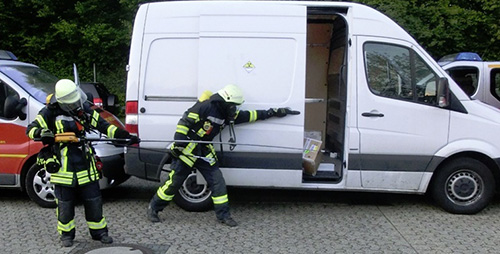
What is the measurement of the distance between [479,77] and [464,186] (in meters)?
4.22

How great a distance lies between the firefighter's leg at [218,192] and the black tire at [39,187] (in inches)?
79.3

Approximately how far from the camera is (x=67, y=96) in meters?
4.86

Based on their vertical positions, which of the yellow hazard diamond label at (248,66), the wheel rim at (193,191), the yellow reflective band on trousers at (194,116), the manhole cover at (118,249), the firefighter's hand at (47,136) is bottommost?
the manhole cover at (118,249)

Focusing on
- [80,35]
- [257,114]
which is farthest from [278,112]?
[80,35]

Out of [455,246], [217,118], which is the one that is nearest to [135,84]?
[217,118]

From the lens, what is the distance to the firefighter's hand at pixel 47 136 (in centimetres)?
476

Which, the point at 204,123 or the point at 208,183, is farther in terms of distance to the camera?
the point at 208,183

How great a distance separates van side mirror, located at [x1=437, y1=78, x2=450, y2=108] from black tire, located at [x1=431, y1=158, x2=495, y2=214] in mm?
754

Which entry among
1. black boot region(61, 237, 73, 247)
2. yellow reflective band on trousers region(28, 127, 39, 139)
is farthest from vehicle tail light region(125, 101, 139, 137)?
black boot region(61, 237, 73, 247)

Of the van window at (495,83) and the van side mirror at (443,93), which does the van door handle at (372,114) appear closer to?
the van side mirror at (443,93)

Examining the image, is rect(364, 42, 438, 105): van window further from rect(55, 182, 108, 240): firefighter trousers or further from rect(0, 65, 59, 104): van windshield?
rect(0, 65, 59, 104): van windshield

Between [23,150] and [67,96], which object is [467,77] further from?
[23,150]

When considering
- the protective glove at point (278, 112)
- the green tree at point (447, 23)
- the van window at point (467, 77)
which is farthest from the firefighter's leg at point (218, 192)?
the green tree at point (447, 23)

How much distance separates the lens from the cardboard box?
20.3 feet
